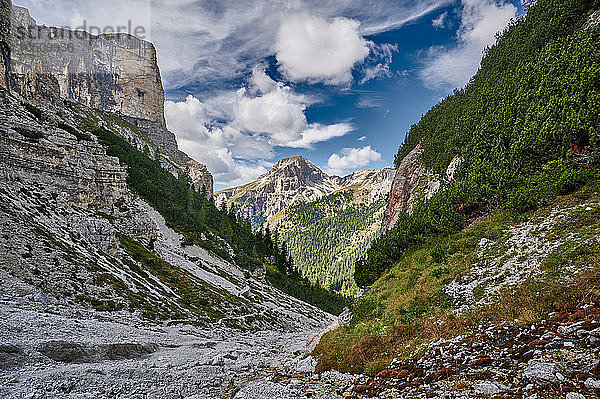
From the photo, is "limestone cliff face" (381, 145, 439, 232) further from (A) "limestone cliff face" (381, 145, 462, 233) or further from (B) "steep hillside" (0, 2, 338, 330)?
(B) "steep hillside" (0, 2, 338, 330)

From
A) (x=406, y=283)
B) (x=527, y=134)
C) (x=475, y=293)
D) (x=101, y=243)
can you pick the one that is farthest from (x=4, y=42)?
(x=527, y=134)

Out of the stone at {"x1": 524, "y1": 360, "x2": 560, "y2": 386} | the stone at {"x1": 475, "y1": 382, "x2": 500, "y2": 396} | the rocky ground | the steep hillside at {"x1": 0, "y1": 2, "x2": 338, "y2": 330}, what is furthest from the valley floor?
the stone at {"x1": 524, "y1": 360, "x2": 560, "y2": 386}

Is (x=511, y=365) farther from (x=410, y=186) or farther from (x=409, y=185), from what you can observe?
(x=409, y=185)

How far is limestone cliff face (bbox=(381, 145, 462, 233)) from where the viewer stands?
4609 centimetres

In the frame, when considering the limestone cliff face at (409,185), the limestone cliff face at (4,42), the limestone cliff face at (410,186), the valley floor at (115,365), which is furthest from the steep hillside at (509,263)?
the limestone cliff face at (4,42)

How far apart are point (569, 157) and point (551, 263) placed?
12.1 metres

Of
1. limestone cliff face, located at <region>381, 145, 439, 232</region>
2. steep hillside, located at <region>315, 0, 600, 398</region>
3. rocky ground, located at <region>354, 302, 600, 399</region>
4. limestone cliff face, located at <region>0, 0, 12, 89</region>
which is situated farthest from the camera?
limestone cliff face, located at <region>0, 0, 12, 89</region>

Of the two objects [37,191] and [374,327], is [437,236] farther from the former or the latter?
[37,191]

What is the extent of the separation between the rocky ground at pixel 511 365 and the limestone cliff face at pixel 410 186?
3510cm

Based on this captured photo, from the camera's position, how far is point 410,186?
180ft

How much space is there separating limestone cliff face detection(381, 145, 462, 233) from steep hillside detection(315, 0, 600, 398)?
11.5m

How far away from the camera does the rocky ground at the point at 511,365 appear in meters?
5.90

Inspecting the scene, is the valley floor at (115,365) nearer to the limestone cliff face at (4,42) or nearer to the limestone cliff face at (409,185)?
the limestone cliff face at (409,185)

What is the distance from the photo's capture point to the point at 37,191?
4128cm
